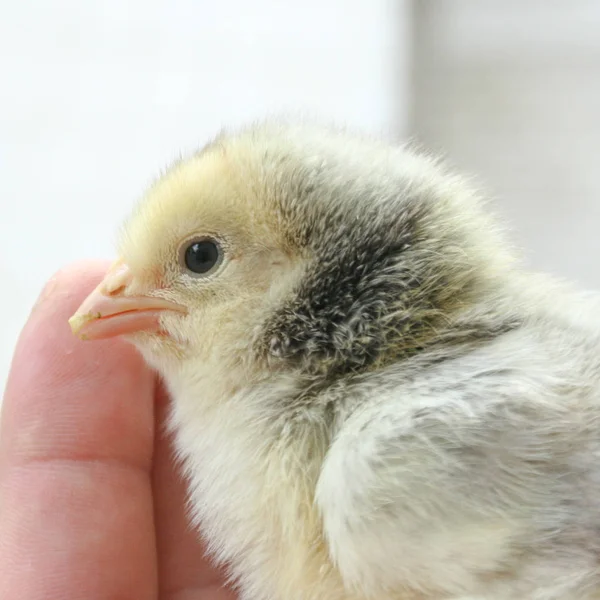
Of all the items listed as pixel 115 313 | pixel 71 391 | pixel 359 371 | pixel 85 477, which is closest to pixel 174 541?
pixel 85 477

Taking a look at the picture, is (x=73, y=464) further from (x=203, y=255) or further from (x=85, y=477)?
(x=203, y=255)

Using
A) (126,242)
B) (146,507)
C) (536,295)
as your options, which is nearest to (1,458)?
(146,507)

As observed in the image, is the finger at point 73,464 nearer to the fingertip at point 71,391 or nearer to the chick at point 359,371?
the fingertip at point 71,391

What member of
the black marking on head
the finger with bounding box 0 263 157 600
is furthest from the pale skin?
the black marking on head

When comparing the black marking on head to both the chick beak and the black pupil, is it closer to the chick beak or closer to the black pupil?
the black pupil

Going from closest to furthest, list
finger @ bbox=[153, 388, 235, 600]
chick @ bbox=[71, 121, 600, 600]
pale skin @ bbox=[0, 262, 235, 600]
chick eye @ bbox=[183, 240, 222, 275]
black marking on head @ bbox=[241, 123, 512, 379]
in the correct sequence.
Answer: chick @ bbox=[71, 121, 600, 600] → black marking on head @ bbox=[241, 123, 512, 379] → chick eye @ bbox=[183, 240, 222, 275] → pale skin @ bbox=[0, 262, 235, 600] → finger @ bbox=[153, 388, 235, 600]

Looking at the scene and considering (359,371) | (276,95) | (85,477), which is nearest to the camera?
(359,371)

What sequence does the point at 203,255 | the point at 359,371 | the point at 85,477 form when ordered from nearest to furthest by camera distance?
the point at 359,371 < the point at 203,255 < the point at 85,477
